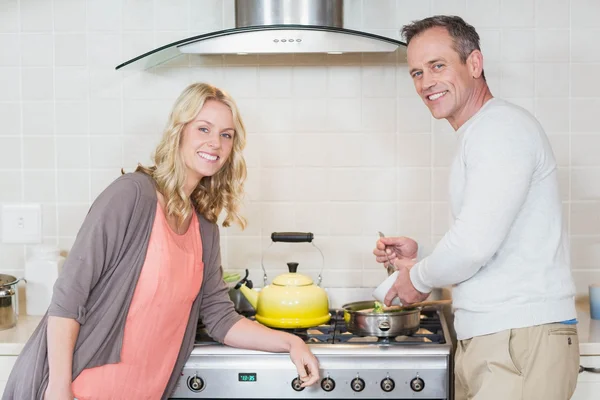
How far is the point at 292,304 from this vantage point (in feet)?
7.98

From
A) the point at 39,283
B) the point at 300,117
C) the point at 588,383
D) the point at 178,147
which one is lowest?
the point at 588,383

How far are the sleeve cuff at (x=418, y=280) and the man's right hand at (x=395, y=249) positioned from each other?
0.25 m

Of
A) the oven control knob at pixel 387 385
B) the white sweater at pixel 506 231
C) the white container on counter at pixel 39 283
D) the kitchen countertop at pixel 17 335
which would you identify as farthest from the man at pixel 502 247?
the white container on counter at pixel 39 283

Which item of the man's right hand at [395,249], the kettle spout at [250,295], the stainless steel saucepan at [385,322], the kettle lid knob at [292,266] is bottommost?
the stainless steel saucepan at [385,322]

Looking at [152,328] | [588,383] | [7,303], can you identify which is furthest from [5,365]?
[588,383]

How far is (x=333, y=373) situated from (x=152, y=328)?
52 centimetres

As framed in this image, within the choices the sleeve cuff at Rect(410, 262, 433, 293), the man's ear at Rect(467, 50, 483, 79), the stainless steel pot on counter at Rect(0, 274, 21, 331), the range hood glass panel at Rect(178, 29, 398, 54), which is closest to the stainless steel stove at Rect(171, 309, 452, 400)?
the sleeve cuff at Rect(410, 262, 433, 293)

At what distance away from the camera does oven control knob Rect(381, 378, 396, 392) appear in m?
2.18

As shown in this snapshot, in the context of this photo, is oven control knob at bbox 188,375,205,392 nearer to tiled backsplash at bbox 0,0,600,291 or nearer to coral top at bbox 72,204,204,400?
coral top at bbox 72,204,204,400

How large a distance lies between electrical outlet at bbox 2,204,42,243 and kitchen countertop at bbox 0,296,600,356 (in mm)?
343

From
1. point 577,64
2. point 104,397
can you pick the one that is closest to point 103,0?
point 104,397

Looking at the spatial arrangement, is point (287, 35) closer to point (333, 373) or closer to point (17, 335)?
point (333, 373)

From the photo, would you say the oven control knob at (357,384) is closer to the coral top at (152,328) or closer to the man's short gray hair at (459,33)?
the coral top at (152,328)

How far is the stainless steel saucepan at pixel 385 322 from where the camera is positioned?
2334 mm
